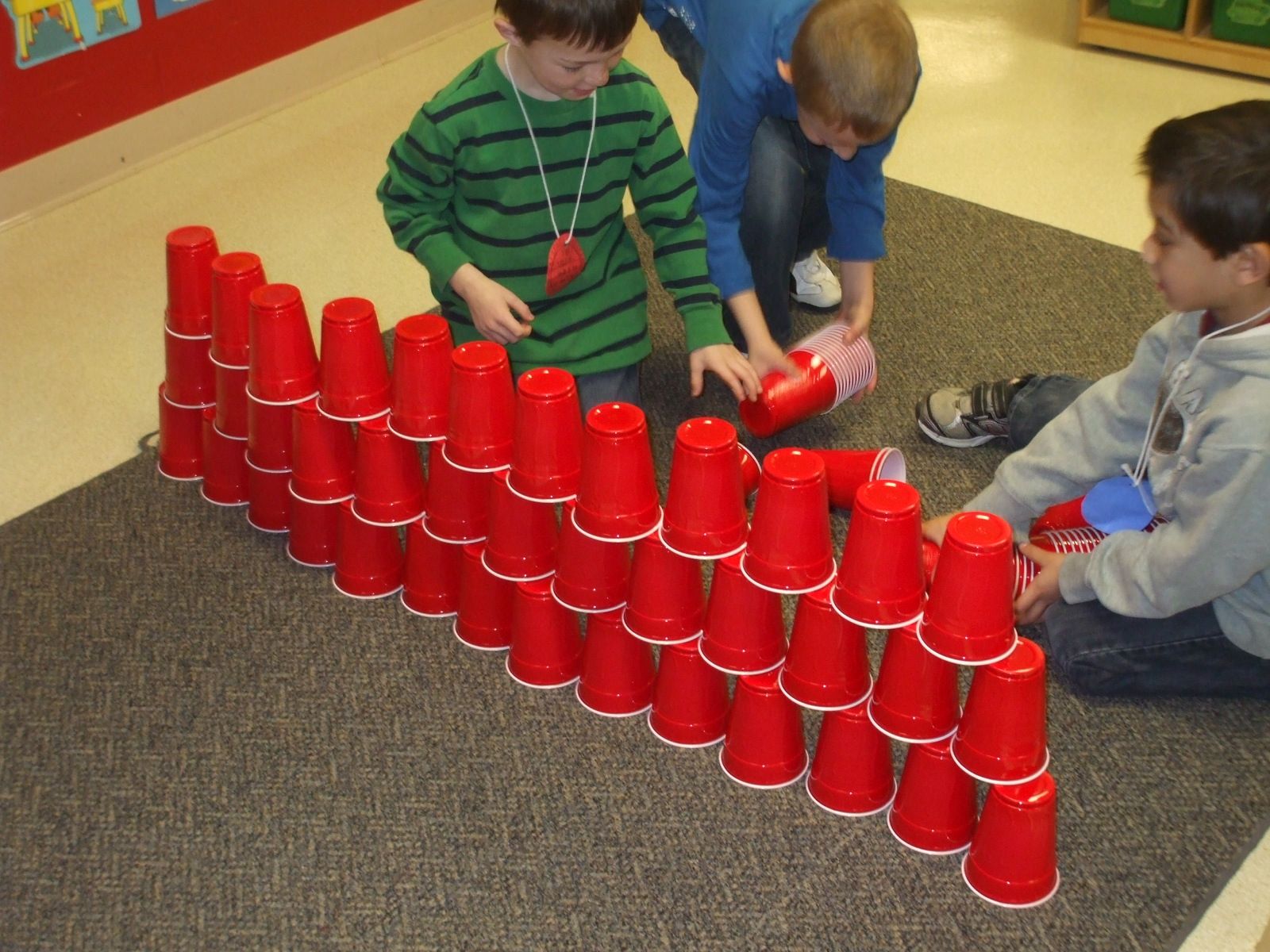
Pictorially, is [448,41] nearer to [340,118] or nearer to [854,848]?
[340,118]

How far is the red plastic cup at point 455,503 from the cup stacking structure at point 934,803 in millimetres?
473

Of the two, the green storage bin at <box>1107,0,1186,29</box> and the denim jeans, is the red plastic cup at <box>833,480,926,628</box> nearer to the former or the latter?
the denim jeans

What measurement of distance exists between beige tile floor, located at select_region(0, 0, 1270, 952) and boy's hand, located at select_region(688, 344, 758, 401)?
67 centimetres

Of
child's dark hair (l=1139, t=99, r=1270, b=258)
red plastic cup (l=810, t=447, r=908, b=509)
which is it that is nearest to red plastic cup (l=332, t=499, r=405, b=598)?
red plastic cup (l=810, t=447, r=908, b=509)

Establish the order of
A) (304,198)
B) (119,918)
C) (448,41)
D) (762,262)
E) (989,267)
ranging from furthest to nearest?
→ (448,41) < (304,198) < (989,267) < (762,262) < (119,918)

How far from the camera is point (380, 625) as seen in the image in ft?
4.83

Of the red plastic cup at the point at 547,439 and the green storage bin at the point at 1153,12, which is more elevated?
the red plastic cup at the point at 547,439

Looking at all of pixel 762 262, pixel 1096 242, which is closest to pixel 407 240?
pixel 762 262

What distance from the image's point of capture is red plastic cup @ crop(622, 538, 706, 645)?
4.08ft

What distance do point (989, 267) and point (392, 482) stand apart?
1.10 m

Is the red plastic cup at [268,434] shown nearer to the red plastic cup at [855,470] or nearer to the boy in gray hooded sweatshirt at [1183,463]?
the red plastic cup at [855,470]

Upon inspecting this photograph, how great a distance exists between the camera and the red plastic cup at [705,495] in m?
1.18

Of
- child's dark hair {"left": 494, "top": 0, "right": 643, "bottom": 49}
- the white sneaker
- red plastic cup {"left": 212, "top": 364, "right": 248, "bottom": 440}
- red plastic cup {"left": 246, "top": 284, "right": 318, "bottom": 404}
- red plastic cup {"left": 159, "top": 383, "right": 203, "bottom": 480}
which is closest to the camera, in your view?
child's dark hair {"left": 494, "top": 0, "right": 643, "bottom": 49}

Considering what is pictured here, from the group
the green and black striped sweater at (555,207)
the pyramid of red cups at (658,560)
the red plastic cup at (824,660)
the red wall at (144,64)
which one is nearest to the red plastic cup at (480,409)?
the pyramid of red cups at (658,560)
